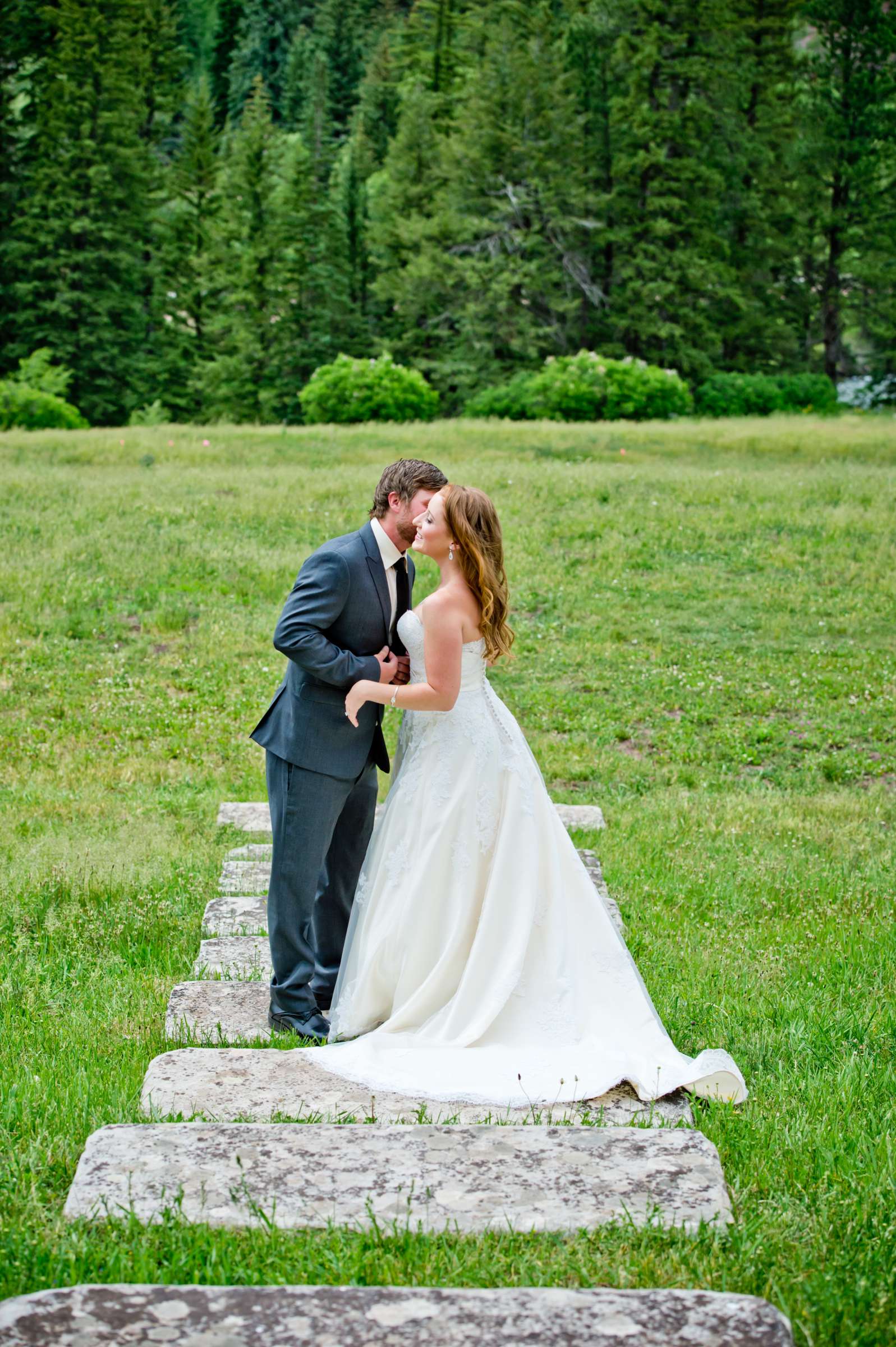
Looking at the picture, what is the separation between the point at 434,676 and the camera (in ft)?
15.8

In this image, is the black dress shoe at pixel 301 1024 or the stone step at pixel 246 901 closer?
the black dress shoe at pixel 301 1024

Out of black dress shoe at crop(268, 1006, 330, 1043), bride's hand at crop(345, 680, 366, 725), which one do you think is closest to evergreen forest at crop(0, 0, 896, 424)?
bride's hand at crop(345, 680, 366, 725)

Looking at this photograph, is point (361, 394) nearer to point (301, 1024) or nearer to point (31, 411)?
point (31, 411)

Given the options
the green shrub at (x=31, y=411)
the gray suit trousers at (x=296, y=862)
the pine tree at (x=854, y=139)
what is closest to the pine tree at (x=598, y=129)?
the pine tree at (x=854, y=139)

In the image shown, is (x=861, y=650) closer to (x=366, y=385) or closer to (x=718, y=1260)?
(x=718, y=1260)

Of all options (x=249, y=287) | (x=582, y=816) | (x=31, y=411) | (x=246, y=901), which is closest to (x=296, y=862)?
(x=246, y=901)

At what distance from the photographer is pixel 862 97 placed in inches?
1550

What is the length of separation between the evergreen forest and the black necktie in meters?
34.4

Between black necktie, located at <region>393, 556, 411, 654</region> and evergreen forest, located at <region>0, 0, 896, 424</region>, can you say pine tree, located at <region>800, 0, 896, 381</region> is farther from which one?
black necktie, located at <region>393, 556, 411, 654</region>

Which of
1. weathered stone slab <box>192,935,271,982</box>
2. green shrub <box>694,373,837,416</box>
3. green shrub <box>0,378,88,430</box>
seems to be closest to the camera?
weathered stone slab <box>192,935,271,982</box>

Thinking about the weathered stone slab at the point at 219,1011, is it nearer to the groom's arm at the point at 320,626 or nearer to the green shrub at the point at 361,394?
the groom's arm at the point at 320,626

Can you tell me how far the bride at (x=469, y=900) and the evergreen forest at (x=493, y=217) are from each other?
34699 millimetres

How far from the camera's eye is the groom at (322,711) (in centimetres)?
482

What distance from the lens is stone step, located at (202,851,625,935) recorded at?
6.17m
